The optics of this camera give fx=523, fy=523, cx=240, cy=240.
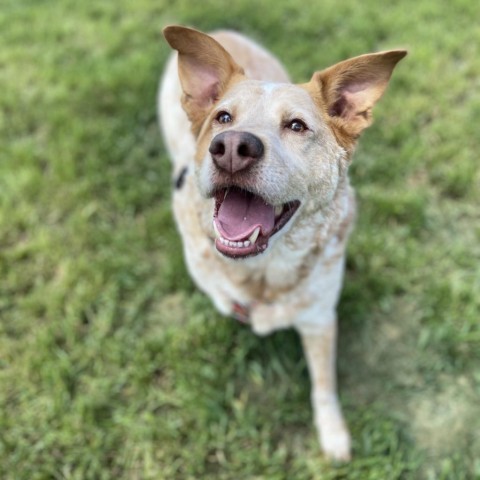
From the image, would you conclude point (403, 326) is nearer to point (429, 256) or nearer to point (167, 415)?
point (429, 256)

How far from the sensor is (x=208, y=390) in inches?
120

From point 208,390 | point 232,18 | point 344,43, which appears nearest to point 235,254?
point 208,390

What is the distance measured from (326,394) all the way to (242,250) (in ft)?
4.13

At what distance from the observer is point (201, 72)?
2.44 meters

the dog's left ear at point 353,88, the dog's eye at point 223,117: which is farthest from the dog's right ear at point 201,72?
the dog's left ear at point 353,88

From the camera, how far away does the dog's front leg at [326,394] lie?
2.84m

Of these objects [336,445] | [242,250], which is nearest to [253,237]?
[242,250]

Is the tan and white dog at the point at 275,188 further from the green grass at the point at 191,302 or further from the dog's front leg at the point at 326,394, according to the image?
the green grass at the point at 191,302

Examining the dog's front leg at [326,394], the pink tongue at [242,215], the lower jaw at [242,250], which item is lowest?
the dog's front leg at [326,394]

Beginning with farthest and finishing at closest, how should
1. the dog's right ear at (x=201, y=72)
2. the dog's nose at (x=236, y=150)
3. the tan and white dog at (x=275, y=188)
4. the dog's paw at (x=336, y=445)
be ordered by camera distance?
the dog's paw at (x=336, y=445) → the dog's right ear at (x=201, y=72) → the tan and white dog at (x=275, y=188) → the dog's nose at (x=236, y=150)

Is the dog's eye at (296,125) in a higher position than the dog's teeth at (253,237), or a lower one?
higher

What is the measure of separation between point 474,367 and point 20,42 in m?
5.08

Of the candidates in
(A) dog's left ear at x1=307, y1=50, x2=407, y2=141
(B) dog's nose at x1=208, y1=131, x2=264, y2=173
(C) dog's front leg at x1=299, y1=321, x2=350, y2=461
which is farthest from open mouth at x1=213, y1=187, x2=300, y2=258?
(C) dog's front leg at x1=299, y1=321, x2=350, y2=461

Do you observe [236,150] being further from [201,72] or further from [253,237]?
[201,72]
